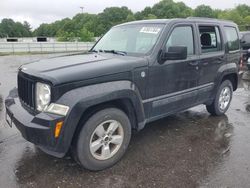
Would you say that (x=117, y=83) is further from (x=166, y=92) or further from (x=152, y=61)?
(x=166, y=92)

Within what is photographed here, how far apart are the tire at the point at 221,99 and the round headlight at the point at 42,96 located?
3558 mm

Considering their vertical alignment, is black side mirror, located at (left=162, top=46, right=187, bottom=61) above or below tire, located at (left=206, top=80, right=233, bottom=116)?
above

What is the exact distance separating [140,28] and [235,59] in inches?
97.4

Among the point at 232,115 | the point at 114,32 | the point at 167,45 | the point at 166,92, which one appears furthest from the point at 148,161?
the point at 232,115

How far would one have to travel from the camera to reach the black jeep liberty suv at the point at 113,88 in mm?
2975

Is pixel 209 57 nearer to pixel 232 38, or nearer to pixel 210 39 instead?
pixel 210 39

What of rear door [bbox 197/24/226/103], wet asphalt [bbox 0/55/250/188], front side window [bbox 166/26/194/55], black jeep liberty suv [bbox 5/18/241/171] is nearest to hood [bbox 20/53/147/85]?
black jeep liberty suv [bbox 5/18/241/171]

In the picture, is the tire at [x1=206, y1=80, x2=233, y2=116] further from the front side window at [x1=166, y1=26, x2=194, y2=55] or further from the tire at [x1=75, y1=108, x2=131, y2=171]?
the tire at [x1=75, y1=108, x2=131, y2=171]

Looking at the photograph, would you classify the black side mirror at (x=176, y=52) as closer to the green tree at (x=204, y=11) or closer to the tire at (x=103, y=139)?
the tire at (x=103, y=139)

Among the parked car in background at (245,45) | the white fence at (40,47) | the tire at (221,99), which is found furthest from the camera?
the white fence at (40,47)

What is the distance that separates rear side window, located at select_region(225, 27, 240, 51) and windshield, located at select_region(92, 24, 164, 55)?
201 cm

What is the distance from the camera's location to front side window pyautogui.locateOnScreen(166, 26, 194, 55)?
13.7 ft

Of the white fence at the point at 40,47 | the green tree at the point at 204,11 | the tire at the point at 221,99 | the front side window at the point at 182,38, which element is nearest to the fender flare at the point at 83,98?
the front side window at the point at 182,38

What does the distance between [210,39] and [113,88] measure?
2.63m
